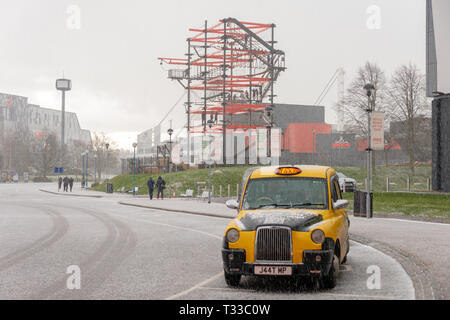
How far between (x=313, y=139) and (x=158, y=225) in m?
64.2

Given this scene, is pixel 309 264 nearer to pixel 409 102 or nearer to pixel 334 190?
pixel 334 190

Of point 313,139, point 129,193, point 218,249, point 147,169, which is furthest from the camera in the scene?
point 313,139

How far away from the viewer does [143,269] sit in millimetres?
9844

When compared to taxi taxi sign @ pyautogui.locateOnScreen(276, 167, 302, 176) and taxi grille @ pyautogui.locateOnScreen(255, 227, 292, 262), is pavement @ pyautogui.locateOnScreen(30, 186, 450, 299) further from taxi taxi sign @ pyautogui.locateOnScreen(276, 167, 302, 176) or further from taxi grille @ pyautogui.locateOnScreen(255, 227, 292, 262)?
taxi taxi sign @ pyautogui.locateOnScreen(276, 167, 302, 176)

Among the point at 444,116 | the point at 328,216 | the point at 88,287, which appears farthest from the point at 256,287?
the point at 444,116

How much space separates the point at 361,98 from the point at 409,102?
17.5 feet

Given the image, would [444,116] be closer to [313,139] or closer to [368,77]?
[368,77]

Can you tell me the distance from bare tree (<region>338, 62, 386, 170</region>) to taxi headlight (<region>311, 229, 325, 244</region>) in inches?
1991

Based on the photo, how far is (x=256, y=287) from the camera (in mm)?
8266

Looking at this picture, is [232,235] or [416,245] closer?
[232,235]

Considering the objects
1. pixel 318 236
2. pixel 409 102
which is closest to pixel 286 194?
pixel 318 236

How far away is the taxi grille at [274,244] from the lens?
7.75m

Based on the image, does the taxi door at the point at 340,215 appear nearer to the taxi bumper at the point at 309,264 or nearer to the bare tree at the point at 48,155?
the taxi bumper at the point at 309,264

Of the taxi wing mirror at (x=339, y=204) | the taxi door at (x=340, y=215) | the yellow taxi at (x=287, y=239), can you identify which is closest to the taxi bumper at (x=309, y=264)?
the yellow taxi at (x=287, y=239)
